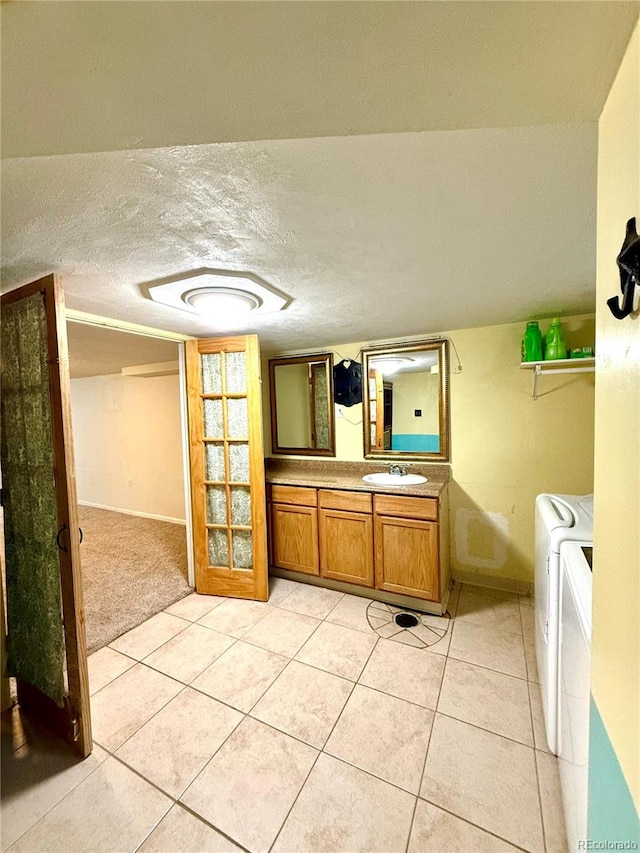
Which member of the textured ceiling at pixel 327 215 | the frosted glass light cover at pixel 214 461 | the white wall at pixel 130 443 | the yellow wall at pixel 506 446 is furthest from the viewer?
the white wall at pixel 130 443

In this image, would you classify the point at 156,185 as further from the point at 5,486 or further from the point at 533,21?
the point at 5,486

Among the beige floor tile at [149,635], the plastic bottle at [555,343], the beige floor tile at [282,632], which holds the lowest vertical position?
the beige floor tile at [149,635]

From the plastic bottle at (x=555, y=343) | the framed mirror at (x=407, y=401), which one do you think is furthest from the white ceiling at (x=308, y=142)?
the framed mirror at (x=407, y=401)

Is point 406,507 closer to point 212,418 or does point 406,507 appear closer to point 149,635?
point 212,418

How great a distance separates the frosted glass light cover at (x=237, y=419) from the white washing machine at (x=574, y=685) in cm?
201

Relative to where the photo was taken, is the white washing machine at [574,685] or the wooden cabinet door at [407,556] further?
the wooden cabinet door at [407,556]

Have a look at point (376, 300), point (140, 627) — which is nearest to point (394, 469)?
point (376, 300)

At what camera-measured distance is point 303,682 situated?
5.61 ft

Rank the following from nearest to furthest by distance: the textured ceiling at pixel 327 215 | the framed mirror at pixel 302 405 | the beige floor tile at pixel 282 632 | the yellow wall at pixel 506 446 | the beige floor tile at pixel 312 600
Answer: the textured ceiling at pixel 327 215 < the beige floor tile at pixel 282 632 < the yellow wall at pixel 506 446 < the beige floor tile at pixel 312 600 < the framed mirror at pixel 302 405

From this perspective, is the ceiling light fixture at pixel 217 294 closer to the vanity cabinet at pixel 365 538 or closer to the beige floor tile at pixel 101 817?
the vanity cabinet at pixel 365 538

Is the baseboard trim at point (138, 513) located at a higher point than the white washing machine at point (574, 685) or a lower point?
lower

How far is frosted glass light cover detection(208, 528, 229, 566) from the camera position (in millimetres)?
2598

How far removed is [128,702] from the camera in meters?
1.62

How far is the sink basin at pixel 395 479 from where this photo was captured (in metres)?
2.47
